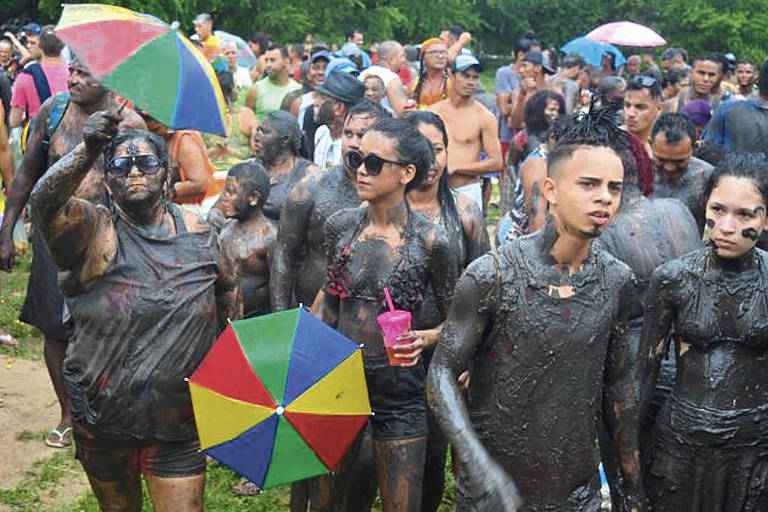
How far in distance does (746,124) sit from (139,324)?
5.10 m

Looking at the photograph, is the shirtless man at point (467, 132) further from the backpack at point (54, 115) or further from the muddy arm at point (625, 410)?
the muddy arm at point (625, 410)

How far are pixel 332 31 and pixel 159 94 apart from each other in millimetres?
28755

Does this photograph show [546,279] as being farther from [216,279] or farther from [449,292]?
[216,279]

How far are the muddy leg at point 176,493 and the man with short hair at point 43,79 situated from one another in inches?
281

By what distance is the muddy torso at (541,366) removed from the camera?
408 cm

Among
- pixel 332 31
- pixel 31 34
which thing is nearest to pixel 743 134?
pixel 31 34

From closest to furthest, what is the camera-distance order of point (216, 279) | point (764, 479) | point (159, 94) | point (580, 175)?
1. point (580, 175)
2. point (159, 94)
3. point (764, 479)
4. point (216, 279)

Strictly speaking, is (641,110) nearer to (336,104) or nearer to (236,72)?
(336,104)

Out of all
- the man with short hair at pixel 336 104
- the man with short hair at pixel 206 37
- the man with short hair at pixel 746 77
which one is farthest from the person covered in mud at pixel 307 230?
the man with short hair at pixel 206 37

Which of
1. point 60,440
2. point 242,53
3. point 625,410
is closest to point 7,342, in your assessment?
point 60,440

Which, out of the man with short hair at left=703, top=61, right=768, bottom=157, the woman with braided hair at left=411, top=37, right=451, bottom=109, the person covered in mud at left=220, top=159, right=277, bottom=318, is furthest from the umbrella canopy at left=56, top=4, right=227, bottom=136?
the woman with braided hair at left=411, top=37, right=451, bottom=109

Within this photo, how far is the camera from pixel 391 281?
5211 mm

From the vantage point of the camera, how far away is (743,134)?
8.16 metres

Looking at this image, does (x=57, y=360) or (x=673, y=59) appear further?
(x=673, y=59)
